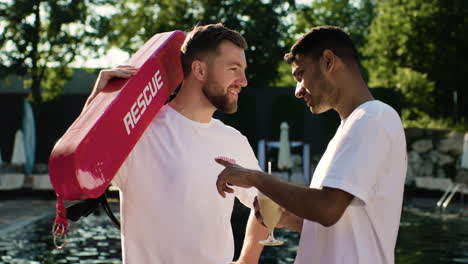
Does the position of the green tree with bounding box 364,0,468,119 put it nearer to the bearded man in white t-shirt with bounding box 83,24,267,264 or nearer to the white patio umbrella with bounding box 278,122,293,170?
the white patio umbrella with bounding box 278,122,293,170

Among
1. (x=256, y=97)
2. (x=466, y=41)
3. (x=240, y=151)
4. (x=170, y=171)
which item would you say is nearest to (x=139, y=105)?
(x=170, y=171)

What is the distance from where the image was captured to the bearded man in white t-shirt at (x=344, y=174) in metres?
2.24

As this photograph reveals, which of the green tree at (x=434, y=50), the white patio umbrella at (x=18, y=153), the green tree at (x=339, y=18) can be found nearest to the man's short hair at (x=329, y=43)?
the white patio umbrella at (x=18, y=153)

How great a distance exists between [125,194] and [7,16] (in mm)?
21112

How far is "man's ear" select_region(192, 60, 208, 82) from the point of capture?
128 inches

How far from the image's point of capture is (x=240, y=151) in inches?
130

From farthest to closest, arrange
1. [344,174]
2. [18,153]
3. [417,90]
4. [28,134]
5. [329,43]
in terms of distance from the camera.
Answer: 1. [417,90]
2. [18,153]
3. [28,134]
4. [329,43]
5. [344,174]

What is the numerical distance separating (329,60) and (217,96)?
0.87 m

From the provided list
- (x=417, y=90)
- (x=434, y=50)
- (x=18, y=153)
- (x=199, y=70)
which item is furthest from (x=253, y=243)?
(x=434, y=50)

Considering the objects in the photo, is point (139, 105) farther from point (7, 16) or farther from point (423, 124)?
point (7, 16)

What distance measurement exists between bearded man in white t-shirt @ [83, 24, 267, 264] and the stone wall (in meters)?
15.2

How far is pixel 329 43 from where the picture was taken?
8.03 feet

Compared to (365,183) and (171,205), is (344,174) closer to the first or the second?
(365,183)

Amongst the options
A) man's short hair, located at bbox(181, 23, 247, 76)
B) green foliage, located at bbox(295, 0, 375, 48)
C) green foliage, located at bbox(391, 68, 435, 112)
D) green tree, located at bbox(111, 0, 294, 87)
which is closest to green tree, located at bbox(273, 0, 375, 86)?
green foliage, located at bbox(295, 0, 375, 48)
